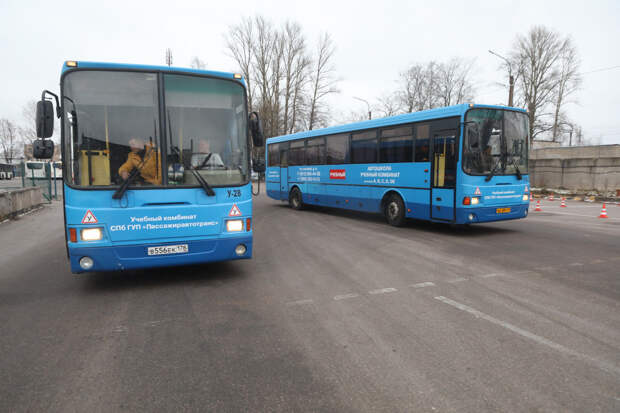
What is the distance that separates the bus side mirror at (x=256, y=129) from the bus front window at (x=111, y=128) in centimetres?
133

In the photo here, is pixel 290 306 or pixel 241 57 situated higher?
pixel 241 57

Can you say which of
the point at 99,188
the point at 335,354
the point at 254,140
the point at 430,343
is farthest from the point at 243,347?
the point at 254,140

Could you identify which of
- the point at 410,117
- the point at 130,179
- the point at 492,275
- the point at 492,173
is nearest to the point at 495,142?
the point at 492,173

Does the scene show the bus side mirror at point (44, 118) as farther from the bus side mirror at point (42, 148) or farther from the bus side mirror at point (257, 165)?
the bus side mirror at point (257, 165)

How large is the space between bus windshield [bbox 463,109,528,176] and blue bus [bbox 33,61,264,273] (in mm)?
5799

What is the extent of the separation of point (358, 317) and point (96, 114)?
4035mm

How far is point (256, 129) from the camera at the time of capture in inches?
239

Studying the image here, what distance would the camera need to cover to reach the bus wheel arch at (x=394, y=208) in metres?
11.3

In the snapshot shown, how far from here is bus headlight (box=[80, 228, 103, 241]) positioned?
5.07 metres

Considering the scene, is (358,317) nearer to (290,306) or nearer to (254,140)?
(290,306)

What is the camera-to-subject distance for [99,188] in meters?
5.13

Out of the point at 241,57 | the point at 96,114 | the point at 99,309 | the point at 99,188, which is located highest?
the point at 241,57

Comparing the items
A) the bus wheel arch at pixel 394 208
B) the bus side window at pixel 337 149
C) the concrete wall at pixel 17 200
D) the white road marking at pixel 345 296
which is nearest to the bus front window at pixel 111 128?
the white road marking at pixel 345 296

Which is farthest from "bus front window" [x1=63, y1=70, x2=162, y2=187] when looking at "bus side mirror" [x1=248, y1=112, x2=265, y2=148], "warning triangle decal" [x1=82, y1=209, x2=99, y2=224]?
"bus side mirror" [x1=248, y1=112, x2=265, y2=148]
